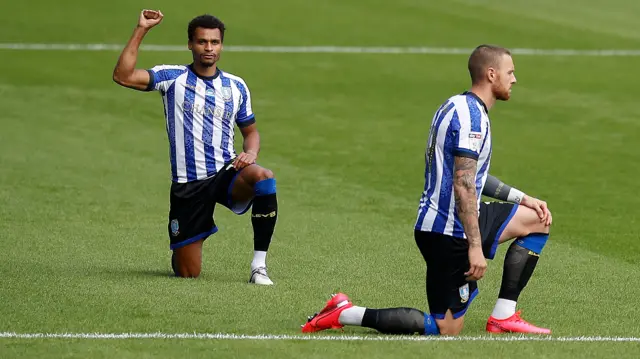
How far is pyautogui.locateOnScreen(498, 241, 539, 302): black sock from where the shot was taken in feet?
30.3

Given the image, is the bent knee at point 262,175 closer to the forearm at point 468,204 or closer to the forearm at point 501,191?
the forearm at point 501,191

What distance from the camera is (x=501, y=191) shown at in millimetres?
9523

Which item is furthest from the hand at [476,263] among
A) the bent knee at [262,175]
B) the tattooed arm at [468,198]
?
the bent knee at [262,175]

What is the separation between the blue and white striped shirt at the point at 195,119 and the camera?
11.3 metres

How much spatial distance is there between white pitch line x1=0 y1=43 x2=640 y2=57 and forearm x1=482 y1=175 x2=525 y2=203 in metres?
17.0

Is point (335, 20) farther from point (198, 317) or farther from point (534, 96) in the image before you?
point (198, 317)

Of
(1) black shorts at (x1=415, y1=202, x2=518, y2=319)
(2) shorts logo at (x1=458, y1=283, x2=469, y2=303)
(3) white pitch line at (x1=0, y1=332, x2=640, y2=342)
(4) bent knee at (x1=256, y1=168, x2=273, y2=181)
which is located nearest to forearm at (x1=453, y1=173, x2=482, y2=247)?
(1) black shorts at (x1=415, y1=202, x2=518, y2=319)

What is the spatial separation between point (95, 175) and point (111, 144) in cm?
207

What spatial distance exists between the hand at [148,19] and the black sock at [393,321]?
3116mm

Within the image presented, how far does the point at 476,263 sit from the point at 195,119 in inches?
144

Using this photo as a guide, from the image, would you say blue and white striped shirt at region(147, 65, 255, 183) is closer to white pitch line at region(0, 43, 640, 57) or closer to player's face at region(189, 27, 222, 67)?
player's face at region(189, 27, 222, 67)

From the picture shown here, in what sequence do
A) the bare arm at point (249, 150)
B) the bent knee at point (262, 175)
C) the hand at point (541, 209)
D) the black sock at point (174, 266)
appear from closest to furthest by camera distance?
the hand at point (541, 209), the bent knee at point (262, 175), the bare arm at point (249, 150), the black sock at point (174, 266)

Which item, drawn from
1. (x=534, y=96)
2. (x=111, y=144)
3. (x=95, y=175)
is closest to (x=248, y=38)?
(x=534, y=96)

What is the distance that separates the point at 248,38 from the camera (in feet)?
90.1
